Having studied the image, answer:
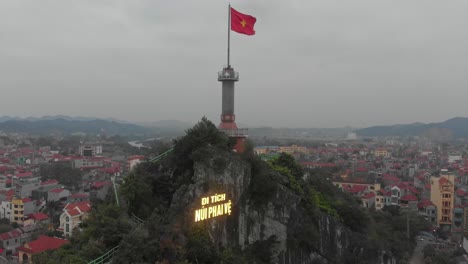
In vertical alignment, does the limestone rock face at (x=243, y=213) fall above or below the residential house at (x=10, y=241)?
above

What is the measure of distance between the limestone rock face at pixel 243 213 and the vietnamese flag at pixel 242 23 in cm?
759

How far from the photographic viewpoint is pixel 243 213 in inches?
756

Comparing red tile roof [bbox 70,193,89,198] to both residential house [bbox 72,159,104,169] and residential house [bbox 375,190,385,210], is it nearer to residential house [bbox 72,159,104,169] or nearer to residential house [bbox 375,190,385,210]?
residential house [bbox 72,159,104,169]

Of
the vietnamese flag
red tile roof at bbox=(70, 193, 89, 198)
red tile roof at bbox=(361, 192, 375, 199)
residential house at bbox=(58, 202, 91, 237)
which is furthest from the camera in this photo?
red tile roof at bbox=(70, 193, 89, 198)

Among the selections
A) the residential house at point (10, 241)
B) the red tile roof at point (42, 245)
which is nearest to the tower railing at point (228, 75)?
the red tile roof at point (42, 245)

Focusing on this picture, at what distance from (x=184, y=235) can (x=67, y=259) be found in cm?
403

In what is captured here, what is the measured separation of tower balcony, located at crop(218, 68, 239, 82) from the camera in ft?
77.7

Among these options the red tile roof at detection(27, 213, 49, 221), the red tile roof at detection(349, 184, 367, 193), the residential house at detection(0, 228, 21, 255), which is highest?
the red tile roof at detection(349, 184, 367, 193)

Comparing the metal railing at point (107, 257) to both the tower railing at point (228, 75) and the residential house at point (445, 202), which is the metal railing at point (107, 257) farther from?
the residential house at point (445, 202)

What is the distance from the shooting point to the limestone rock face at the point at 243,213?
55.3 feet

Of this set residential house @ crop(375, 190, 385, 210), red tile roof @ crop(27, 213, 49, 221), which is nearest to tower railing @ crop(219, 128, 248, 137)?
red tile roof @ crop(27, 213, 49, 221)

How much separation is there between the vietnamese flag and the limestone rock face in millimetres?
7593

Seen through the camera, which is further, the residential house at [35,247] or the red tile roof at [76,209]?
the red tile roof at [76,209]

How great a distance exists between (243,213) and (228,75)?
8101mm
